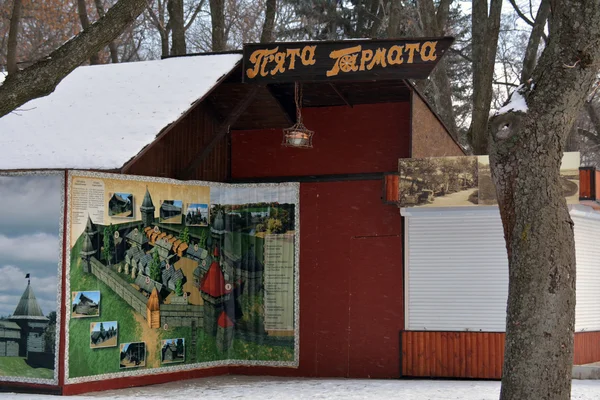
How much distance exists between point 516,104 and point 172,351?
6747 mm

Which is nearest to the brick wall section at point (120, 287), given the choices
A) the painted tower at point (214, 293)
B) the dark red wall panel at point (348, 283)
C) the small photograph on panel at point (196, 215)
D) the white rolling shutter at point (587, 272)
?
the painted tower at point (214, 293)

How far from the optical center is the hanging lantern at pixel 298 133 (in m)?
13.6

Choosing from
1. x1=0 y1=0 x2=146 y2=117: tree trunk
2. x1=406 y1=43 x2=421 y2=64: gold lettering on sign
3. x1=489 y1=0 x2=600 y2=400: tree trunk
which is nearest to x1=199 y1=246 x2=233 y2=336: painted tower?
x1=406 y1=43 x2=421 y2=64: gold lettering on sign

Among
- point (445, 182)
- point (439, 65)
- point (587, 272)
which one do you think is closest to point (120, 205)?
point (445, 182)

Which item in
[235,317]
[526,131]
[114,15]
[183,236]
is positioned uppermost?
[114,15]

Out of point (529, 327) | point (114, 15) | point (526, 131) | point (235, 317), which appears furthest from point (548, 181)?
point (235, 317)

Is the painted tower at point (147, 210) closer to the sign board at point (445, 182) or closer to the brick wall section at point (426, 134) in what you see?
the sign board at point (445, 182)

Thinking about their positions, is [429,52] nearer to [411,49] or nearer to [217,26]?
[411,49]

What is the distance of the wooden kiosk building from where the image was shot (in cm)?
1279

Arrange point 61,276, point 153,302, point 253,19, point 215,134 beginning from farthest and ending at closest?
point 253,19, point 215,134, point 153,302, point 61,276

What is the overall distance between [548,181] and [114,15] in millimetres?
5118

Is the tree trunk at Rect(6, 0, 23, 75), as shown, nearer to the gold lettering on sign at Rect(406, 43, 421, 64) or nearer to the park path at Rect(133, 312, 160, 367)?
the park path at Rect(133, 312, 160, 367)

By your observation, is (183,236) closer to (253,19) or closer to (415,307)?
(415,307)

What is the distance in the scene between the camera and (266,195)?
48.1 ft
